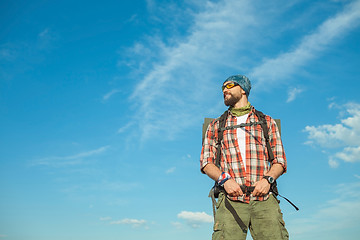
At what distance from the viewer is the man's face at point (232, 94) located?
655cm

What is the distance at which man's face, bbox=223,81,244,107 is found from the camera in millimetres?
6551

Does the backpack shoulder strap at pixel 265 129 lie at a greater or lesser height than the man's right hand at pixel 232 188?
greater

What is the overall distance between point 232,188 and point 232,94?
1.91m

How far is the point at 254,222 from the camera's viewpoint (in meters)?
5.68

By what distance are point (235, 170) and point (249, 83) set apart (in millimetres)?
1904

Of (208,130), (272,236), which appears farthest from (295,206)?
(208,130)

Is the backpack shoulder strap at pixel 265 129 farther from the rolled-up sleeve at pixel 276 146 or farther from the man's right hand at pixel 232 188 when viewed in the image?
the man's right hand at pixel 232 188

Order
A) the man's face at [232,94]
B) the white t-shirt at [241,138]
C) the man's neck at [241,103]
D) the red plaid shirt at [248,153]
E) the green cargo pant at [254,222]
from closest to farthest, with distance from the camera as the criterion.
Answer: the green cargo pant at [254,222] < the red plaid shirt at [248,153] < the white t-shirt at [241,138] < the man's face at [232,94] < the man's neck at [241,103]

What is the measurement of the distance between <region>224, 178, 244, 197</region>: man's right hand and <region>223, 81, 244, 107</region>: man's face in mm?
1661

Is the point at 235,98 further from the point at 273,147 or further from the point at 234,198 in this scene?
the point at 234,198

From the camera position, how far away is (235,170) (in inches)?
236

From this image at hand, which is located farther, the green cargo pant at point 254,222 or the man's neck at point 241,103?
the man's neck at point 241,103

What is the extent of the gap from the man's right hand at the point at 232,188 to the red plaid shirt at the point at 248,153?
4.3 inches

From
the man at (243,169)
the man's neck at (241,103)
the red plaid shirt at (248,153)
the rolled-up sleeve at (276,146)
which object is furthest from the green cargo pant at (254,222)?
the man's neck at (241,103)
